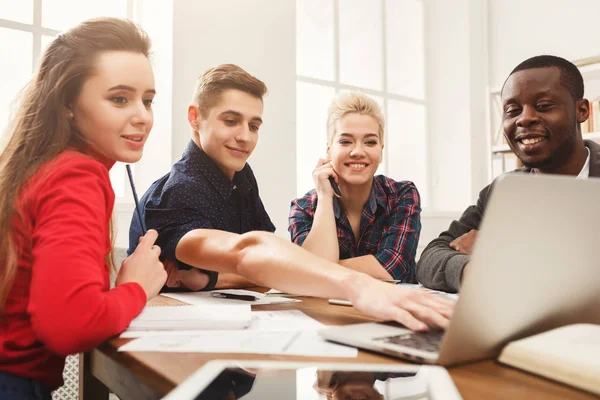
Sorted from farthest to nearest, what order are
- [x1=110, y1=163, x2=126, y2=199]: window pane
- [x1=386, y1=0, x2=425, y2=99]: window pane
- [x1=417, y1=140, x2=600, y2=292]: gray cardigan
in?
[x1=386, y1=0, x2=425, y2=99]: window pane < [x1=110, y1=163, x2=126, y2=199]: window pane < [x1=417, y1=140, x2=600, y2=292]: gray cardigan

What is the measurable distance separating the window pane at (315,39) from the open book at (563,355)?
3.11m

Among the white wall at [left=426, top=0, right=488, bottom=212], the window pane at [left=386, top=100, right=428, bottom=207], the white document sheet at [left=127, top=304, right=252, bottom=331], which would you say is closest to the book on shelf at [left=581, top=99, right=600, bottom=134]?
the white wall at [left=426, top=0, right=488, bottom=212]

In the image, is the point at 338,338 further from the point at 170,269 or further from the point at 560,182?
the point at 170,269

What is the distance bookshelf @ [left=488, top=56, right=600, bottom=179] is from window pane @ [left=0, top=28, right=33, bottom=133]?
9.85 feet

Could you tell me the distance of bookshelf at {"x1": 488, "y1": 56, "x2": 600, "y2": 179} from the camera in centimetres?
309

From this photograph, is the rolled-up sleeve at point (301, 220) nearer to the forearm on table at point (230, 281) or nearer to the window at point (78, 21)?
the forearm on table at point (230, 281)

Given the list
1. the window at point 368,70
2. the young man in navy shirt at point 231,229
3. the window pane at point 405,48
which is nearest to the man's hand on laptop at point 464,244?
the young man in navy shirt at point 231,229

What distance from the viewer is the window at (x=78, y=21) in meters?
2.27

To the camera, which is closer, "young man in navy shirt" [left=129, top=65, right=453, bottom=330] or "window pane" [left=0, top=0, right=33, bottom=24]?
"young man in navy shirt" [left=129, top=65, right=453, bottom=330]

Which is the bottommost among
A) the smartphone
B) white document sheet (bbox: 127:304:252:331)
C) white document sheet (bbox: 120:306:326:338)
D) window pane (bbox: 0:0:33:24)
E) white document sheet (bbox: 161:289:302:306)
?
white document sheet (bbox: 161:289:302:306)

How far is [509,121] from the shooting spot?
1.50 meters

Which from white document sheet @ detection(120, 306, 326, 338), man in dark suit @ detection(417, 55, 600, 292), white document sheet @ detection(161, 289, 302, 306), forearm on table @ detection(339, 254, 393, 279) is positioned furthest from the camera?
forearm on table @ detection(339, 254, 393, 279)

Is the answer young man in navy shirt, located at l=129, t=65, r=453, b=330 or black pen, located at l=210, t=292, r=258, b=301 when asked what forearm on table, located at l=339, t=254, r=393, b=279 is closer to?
young man in navy shirt, located at l=129, t=65, r=453, b=330

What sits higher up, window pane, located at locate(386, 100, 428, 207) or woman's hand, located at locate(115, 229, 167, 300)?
window pane, located at locate(386, 100, 428, 207)
